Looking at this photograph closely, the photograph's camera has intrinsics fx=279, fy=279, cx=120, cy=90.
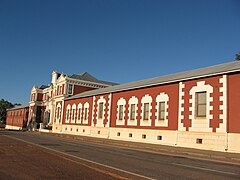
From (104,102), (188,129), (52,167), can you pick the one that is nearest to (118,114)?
(104,102)

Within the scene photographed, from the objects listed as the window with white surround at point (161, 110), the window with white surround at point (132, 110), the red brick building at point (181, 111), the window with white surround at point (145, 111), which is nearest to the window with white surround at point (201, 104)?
the red brick building at point (181, 111)

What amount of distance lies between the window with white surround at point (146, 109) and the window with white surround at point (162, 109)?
1.28 m

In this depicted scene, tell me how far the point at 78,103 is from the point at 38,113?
110 feet

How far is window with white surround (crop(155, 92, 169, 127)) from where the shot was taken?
2705 cm

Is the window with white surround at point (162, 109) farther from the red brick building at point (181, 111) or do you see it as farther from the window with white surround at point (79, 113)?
the window with white surround at point (79, 113)

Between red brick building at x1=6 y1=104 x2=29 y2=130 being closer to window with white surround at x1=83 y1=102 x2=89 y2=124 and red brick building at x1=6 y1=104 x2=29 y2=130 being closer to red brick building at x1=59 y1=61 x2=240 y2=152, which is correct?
window with white surround at x1=83 y1=102 x2=89 y2=124

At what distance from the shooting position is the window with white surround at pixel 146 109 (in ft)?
96.6

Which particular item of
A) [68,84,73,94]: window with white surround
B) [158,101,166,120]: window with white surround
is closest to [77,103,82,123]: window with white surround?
[68,84,73,94]: window with white surround

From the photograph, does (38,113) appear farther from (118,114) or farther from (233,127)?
(233,127)

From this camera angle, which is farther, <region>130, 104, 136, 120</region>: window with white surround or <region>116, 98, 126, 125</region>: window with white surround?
<region>116, 98, 126, 125</region>: window with white surround

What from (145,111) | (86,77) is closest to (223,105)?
(145,111)

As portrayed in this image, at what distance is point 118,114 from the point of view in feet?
115

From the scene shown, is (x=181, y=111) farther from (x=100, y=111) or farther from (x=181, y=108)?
(x=100, y=111)

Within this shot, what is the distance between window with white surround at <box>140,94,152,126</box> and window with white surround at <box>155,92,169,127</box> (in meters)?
1.28
